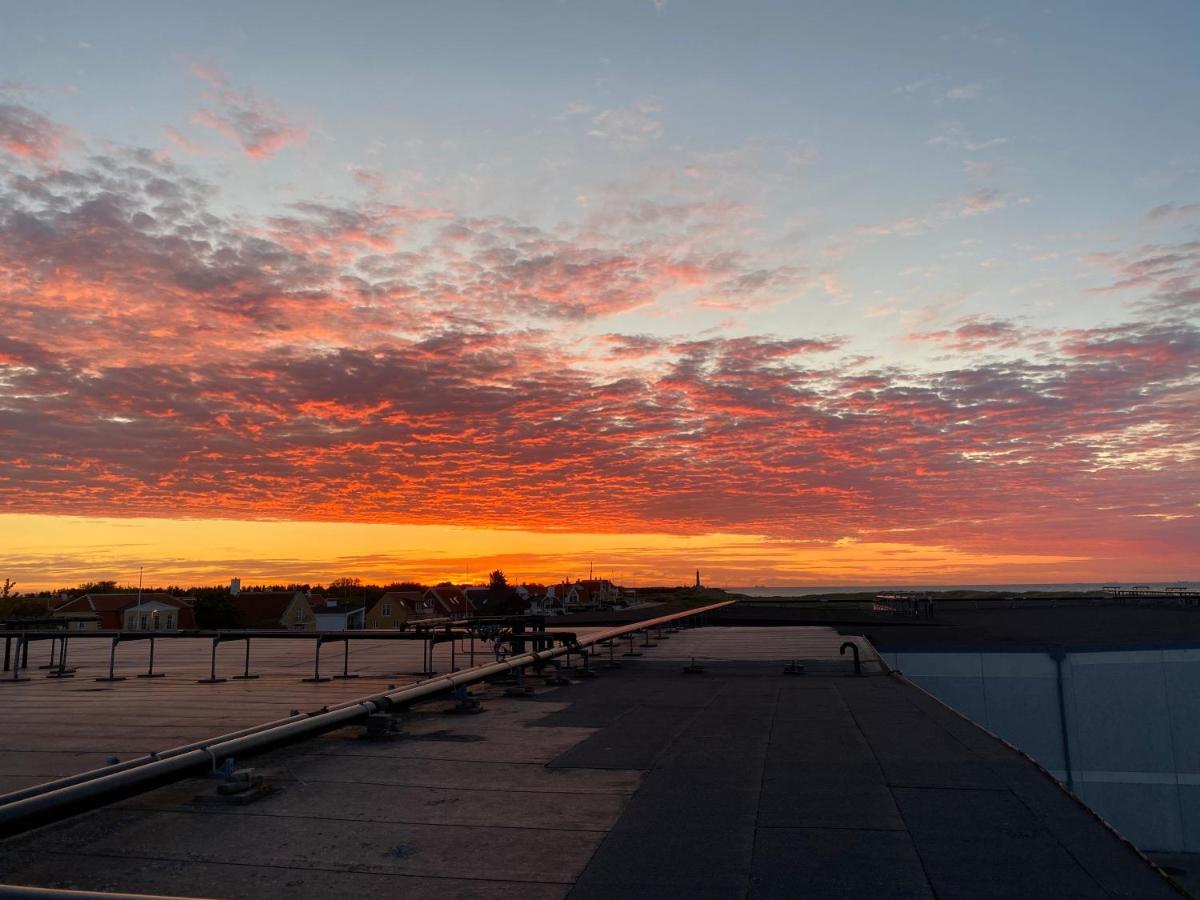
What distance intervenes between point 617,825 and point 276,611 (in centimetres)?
7397

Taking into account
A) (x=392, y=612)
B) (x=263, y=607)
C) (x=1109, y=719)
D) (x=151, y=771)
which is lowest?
(x=1109, y=719)

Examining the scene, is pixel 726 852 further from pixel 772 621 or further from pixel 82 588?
pixel 82 588

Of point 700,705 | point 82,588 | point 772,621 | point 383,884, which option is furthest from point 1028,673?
point 82,588

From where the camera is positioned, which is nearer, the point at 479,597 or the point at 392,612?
the point at 392,612

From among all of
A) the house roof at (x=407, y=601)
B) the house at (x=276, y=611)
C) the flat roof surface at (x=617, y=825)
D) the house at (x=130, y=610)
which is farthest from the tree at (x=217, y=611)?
the flat roof surface at (x=617, y=825)

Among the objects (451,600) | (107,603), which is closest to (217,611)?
(107,603)

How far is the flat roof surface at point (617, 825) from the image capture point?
17.5 feet

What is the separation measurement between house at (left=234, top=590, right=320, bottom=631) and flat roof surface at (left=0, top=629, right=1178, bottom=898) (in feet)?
206

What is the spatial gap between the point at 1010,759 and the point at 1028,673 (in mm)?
18157

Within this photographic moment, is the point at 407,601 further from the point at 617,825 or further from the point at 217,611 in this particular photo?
the point at 617,825

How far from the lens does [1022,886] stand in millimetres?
5254

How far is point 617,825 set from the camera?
6.60 meters

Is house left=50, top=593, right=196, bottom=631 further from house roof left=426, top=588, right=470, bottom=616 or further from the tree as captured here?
house roof left=426, top=588, right=470, bottom=616

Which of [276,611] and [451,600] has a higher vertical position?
[451,600]
